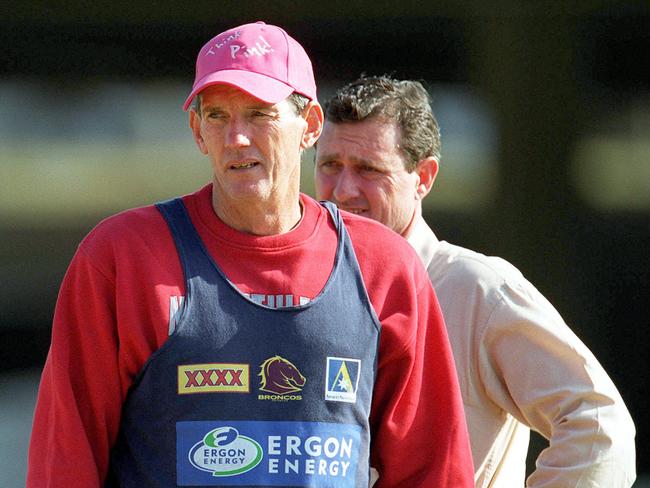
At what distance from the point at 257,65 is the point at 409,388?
23.7 inches

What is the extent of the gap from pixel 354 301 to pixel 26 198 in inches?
135

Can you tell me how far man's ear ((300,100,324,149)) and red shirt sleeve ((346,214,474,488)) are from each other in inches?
7.3

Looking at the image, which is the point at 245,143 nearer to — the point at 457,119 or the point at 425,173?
the point at 425,173

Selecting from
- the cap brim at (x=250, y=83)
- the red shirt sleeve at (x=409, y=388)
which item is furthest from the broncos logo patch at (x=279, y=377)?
the cap brim at (x=250, y=83)

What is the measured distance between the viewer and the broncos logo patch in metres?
1.99

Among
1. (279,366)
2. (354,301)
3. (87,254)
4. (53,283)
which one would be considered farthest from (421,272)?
(53,283)

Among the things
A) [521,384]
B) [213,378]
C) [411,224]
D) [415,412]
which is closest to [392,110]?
[411,224]

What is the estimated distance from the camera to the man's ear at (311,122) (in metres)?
2.17

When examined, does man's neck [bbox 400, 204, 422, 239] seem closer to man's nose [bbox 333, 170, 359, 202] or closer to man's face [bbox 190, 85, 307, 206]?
man's nose [bbox 333, 170, 359, 202]

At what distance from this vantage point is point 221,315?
1.98 metres

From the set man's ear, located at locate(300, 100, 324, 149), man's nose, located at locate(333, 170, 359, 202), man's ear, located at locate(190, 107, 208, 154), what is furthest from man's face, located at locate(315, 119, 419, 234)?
man's ear, located at locate(190, 107, 208, 154)

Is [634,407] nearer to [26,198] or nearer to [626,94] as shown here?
[626,94]

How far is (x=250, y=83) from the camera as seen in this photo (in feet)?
6.66

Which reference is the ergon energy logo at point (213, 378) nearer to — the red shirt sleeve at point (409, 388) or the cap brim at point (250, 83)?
the red shirt sleeve at point (409, 388)
